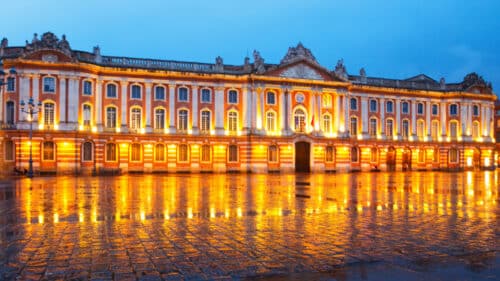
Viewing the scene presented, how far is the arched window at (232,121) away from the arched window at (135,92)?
10682mm

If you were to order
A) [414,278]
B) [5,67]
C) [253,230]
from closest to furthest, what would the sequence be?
1. [414,278]
2. [253,230]
3. [5,67]

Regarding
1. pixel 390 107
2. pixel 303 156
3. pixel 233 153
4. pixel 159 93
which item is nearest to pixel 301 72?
pixel 303 156

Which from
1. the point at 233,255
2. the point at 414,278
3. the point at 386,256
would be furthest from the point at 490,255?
the point at 233,255

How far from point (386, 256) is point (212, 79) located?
50.3 meters


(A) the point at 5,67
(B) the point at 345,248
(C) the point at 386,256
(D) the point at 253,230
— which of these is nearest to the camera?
(C) the point at 386,256

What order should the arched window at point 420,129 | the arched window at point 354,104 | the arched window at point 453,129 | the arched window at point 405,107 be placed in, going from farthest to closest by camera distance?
the arched window at point 453,129 < the arched window at point 420,129 < the arched window at point 405,107 < the arched window at point 354,104

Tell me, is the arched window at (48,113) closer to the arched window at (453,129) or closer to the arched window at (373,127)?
the arched window at (373,127)

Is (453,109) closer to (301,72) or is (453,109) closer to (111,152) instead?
(301,72)

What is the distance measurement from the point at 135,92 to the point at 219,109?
9926 mm

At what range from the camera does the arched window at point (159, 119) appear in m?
56.3

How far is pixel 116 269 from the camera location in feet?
26.1

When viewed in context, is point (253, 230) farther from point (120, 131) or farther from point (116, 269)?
point (120, 131)

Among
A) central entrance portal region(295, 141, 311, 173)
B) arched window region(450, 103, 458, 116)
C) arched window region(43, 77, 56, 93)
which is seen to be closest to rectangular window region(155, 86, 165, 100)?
arched window region(43, 77, 56, 93)

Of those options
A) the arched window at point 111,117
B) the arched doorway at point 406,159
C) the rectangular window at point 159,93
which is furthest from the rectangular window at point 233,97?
the arched doorway at point 406,159
